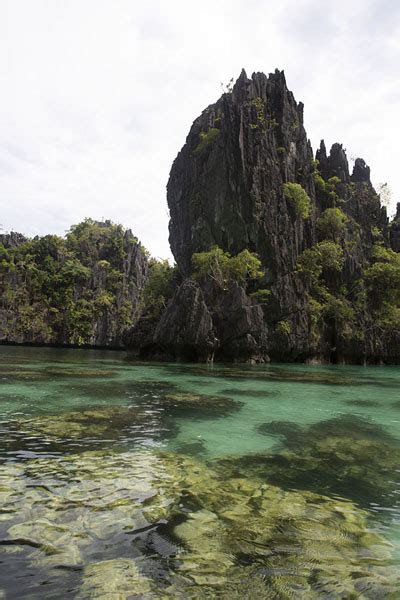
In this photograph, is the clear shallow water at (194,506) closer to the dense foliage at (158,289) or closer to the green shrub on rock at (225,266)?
the green shrub on rock at (225,266)

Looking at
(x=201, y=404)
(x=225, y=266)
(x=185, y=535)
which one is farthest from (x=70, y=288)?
(x=185, y=535)

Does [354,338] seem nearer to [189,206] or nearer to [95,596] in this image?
[189,206]

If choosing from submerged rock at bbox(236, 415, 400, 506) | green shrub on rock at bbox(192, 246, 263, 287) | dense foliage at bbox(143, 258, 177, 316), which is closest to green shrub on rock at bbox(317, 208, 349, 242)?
green shrub on rock at bbox(192, 246, 263, 287)

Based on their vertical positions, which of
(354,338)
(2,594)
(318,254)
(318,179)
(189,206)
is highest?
(318,179)

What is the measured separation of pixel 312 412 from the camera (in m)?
12.4

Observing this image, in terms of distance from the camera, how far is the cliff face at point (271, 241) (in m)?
37.5

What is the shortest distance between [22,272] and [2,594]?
81.4m

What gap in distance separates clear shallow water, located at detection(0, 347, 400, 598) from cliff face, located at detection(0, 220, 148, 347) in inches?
2651

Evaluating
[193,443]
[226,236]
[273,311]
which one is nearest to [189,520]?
[193,443]

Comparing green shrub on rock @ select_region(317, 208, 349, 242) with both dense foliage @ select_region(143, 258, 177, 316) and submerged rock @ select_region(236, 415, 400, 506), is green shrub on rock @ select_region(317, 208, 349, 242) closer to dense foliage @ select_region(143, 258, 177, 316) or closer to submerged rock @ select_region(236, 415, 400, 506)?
dense foliage @ select_region(143, 258, 177, 316)

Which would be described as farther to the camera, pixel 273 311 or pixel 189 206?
pixel 189 206

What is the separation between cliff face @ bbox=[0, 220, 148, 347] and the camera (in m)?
73.4

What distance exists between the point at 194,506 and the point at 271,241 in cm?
4101

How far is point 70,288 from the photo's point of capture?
260 ft
